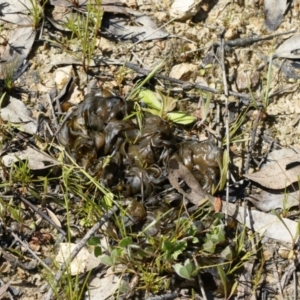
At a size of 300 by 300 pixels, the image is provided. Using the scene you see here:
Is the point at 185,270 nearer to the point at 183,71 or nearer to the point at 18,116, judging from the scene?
the point at 183,71

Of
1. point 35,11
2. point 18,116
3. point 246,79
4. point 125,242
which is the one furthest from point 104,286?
point 35,11

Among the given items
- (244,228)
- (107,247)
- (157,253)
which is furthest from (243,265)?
(107,247)

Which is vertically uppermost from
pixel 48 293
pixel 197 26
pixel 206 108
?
pixel 197 26

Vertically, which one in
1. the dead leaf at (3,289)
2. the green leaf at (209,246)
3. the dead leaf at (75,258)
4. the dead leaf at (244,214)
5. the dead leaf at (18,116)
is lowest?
the dead leaf at (3,289)

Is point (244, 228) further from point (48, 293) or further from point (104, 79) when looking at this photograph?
point (104, 79)

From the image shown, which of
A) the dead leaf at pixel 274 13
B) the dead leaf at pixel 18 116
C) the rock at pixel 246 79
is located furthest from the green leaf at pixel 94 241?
the dead leaf at pixel 274 13

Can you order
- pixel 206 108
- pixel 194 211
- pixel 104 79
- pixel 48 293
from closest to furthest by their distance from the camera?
pixel 48 293 < pixel 194 211 < pixel 206 108 < pixel 104 79

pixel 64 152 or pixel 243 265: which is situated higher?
pixel 64 152

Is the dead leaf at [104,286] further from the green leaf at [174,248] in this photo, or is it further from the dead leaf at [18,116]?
the dead leaf at [18,116]
